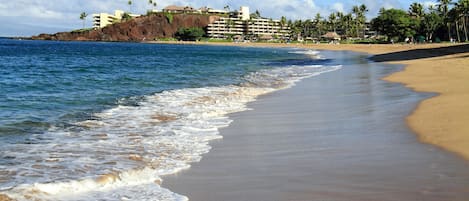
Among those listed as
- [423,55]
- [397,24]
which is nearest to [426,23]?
[397,24]

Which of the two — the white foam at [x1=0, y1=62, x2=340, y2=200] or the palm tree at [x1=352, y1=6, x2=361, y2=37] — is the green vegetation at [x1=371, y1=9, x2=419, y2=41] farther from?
the white foam at [x1=0, y1=62, x2=340, y2=200]

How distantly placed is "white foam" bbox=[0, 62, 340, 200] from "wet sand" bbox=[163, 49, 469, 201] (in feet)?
1.25

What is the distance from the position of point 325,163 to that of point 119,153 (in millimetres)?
3176

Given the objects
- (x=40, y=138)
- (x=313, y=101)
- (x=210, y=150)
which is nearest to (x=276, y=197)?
(x=210, y=150)

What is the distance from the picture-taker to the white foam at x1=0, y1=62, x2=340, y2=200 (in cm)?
595

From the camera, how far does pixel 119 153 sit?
7.98 m

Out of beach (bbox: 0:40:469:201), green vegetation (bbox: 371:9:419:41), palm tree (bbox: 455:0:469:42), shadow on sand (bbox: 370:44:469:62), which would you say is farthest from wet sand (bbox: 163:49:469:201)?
green vegetation (bbox: 371:9:419:41)

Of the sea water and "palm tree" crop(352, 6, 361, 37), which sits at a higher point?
"palm tree" crop(352, 6, 361, 37)

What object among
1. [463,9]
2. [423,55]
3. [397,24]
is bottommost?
Result: [423,55]

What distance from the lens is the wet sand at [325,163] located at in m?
5.56

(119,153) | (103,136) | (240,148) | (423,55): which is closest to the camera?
(119,153)

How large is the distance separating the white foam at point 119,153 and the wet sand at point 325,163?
38cm

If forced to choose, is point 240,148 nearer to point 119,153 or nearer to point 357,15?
point 119,153

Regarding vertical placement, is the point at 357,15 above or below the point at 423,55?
above
